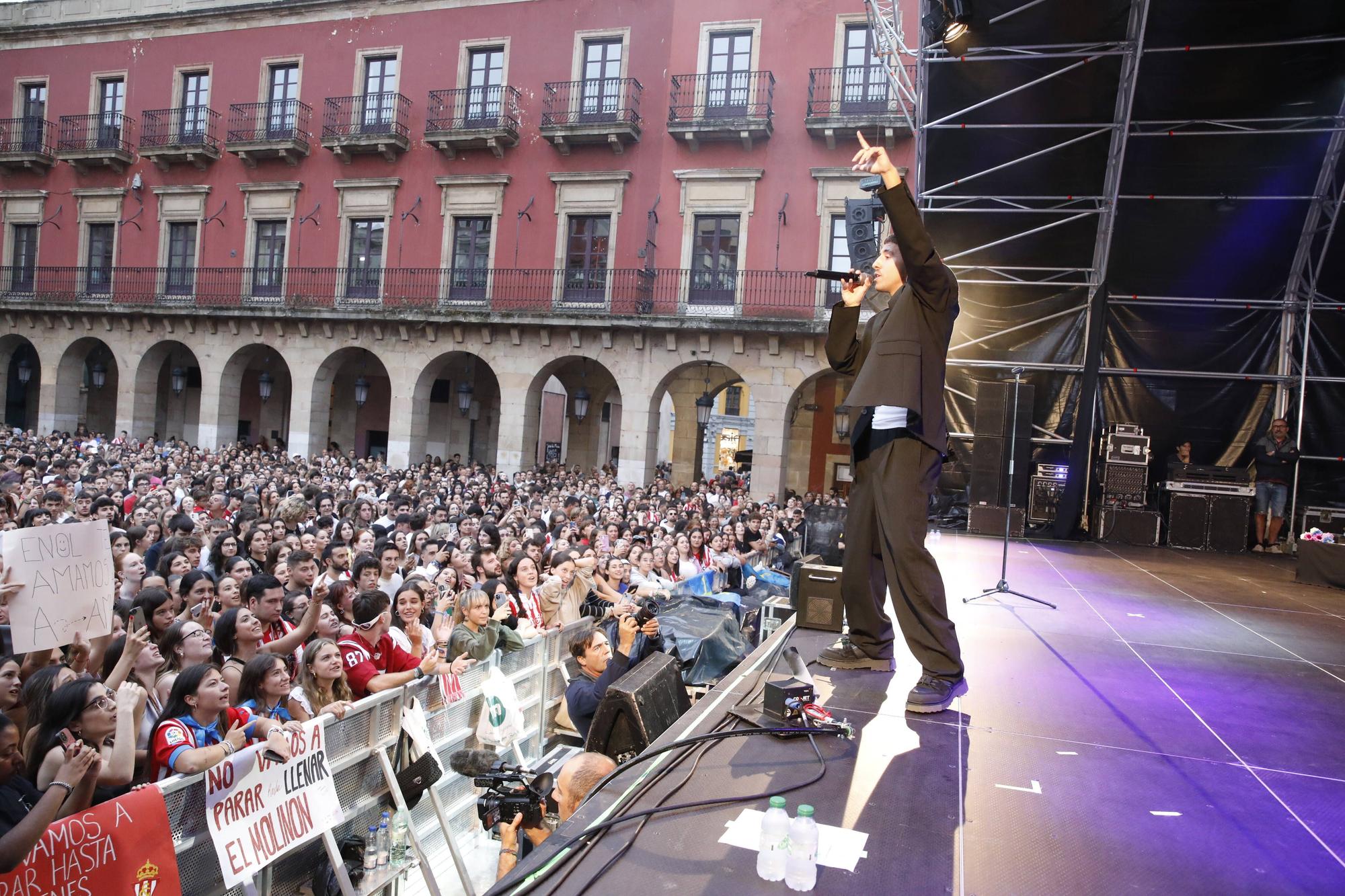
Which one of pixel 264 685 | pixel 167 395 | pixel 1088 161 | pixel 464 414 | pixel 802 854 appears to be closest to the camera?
pixel 802 854

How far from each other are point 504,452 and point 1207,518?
14.8 meters

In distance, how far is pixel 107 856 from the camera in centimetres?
298

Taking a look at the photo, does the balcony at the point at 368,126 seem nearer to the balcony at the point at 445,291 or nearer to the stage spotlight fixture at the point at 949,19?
the balcony at the point at 445,291

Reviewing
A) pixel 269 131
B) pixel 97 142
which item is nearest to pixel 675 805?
pixel 269 131

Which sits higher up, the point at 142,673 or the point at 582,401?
the point at 582,401

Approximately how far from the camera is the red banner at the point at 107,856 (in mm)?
2822

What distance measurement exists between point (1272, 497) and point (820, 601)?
9.54 meters

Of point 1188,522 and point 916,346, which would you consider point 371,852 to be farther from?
point 1188,522

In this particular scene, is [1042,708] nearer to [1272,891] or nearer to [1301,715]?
[1301,715]

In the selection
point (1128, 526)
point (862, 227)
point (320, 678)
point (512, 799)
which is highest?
point (862, 227)

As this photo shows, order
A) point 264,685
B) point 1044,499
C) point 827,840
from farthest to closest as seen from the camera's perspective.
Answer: point 1044,499, point 264,685, point 827,840

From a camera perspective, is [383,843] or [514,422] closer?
[383,843]

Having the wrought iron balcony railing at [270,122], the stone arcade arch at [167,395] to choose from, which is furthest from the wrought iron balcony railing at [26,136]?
the stone arcade arch at [167,395]

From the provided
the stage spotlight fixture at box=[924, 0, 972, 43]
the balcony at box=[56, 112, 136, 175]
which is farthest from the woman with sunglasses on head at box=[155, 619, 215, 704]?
the balcony at box=[56, 112, 136, 175]
